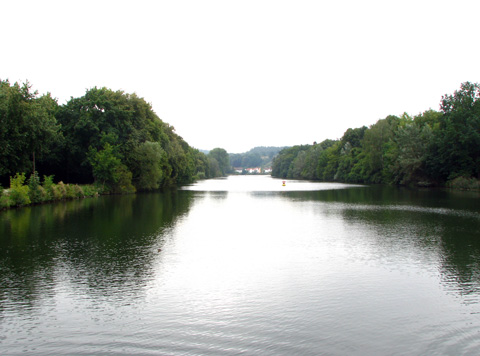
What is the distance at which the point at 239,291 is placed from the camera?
1178cm

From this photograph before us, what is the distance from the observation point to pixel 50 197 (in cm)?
3856

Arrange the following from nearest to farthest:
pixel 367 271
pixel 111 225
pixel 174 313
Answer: pixel 174 313, pixel 367 271, pixel 111 225

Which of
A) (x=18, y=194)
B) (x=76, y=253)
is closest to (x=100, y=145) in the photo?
(x=18, y=194)

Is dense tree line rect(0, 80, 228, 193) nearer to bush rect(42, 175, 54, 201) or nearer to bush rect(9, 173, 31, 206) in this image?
bush rect(42, 175, 54, 201)

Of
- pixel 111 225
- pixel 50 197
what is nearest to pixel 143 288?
pixel 111 225

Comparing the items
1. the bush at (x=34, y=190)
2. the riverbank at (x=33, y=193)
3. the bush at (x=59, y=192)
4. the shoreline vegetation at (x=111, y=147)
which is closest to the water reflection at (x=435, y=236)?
the riverbank at (x=33, y=193)

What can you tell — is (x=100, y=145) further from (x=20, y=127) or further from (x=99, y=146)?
(x=20, y=127)

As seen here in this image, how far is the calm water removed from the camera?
842 centimetres

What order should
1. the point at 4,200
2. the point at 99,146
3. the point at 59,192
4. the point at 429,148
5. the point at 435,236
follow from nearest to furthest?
the point at 435,236
the point at 4,200
the point at 59,192
the point at 99,146
the point at 429,148

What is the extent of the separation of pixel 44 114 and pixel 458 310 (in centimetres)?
3962

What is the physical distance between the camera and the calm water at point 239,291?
27.6ft

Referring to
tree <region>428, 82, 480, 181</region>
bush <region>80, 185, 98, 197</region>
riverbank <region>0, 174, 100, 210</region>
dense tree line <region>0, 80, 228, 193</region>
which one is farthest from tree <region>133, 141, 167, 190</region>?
tree <region>428, 82, 480, 181</region>

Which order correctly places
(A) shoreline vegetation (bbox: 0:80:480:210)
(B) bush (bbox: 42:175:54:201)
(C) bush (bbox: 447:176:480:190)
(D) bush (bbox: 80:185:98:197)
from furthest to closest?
(C) bush (bbox: 447:176:480:190), (D) bush (bbox: 80:185:98:197), (B) bush (bbox: 42:175:54:201), (A) shoreline vegetation (bbox: 0:80:480:210)

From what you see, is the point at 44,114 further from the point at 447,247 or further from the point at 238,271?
the point at 447,247
